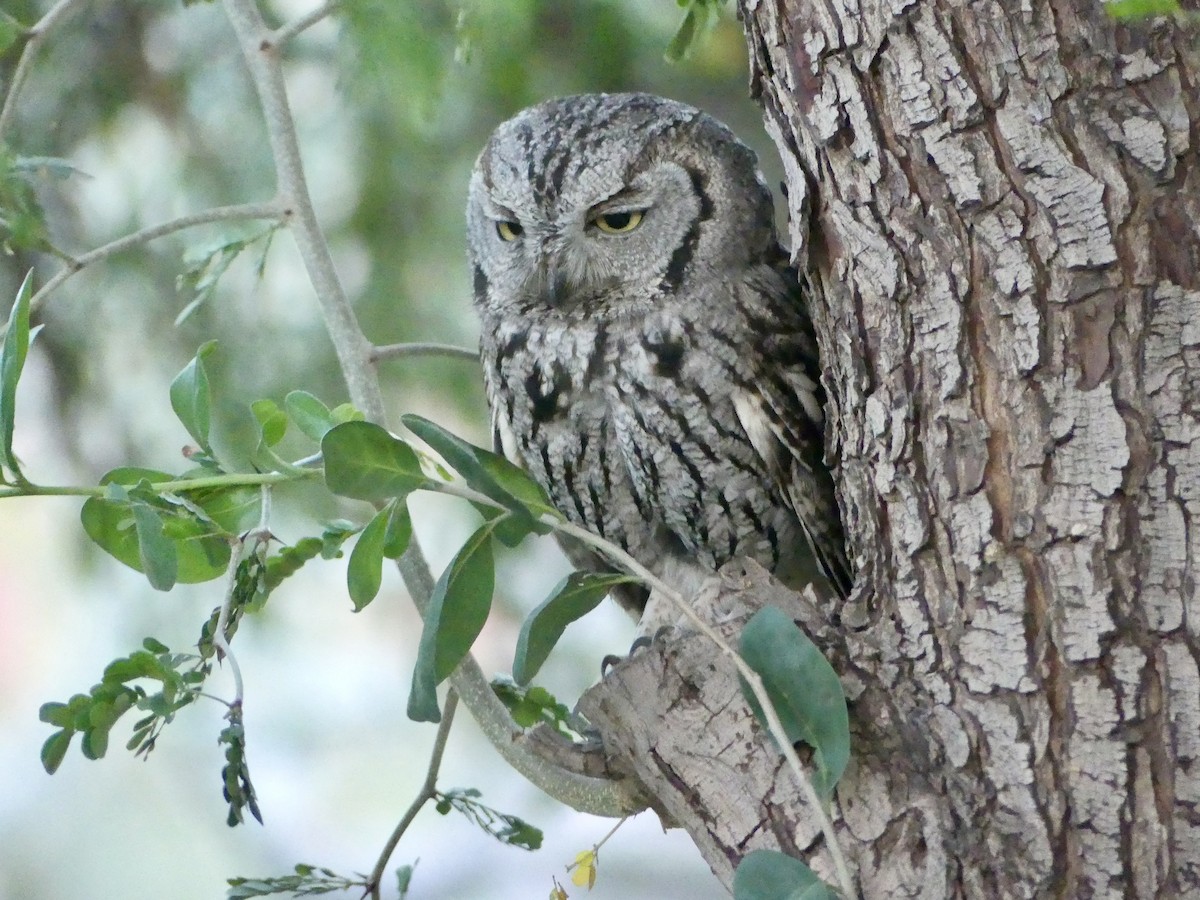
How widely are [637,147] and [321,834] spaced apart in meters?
2.72

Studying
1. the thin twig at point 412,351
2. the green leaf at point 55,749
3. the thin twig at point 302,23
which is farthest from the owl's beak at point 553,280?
the green leaf at point 55,749

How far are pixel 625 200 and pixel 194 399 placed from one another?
0.66 metres

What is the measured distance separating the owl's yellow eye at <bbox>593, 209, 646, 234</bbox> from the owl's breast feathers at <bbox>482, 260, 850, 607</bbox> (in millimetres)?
113

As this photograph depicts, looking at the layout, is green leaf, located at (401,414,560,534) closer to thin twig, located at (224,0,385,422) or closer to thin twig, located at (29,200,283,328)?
thin twig, located at (224,0,385,422)

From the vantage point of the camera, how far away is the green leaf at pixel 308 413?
38.5 inches

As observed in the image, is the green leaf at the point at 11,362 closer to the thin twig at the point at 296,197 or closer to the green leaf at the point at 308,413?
the green leaf at the point at 308,413

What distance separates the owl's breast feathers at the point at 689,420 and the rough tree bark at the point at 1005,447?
35 centimetres

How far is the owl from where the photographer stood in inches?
55.2

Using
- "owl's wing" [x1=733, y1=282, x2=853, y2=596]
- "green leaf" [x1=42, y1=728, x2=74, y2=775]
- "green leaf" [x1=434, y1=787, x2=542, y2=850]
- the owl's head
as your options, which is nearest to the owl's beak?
the owl's head

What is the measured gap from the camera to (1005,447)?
952 mm

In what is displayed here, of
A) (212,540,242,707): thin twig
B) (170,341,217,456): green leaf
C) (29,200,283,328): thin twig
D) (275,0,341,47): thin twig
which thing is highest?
(275,0,341,47): thin twig

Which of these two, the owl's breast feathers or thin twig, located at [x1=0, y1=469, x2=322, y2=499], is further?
the owl's breast feathers

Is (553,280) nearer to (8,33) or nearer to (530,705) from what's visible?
(530,705)

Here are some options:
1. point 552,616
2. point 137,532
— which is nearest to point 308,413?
point 137,532
